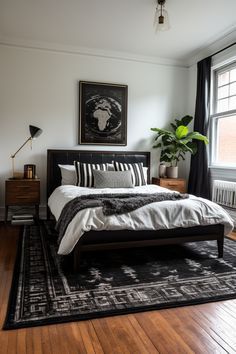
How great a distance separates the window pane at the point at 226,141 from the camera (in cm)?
441

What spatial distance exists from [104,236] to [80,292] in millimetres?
570

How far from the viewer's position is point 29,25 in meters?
3.94

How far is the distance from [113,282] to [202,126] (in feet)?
11.2

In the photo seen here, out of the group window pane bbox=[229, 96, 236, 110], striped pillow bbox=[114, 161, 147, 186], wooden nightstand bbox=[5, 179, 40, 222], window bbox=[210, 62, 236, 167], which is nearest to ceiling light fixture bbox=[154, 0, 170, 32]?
window bbox=[210, 62, 236, 167]

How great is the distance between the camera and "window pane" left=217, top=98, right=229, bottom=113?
4535 millimetres

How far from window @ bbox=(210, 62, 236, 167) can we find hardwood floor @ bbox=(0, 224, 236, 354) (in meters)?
2.99

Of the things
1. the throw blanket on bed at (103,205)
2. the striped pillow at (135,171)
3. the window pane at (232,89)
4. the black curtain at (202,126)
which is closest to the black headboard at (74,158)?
the striped pillow at (135,171)

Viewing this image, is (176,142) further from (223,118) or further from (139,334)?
(139,334)

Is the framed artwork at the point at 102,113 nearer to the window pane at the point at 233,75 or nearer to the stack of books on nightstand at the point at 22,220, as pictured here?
the stack of books on nightstand at the point at 22,220

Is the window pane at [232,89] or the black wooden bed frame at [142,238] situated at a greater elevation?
the window pane at [232,89]

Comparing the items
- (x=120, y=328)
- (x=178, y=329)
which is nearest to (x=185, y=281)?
(x=178, y=329)

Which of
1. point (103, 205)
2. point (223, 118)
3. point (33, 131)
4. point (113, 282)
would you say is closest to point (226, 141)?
point (223, 118)

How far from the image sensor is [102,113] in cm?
489

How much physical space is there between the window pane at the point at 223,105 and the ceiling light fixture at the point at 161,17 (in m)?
1.83
